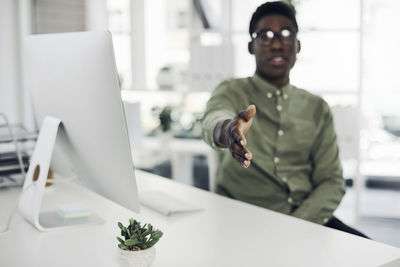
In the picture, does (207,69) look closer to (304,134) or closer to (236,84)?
(236,84)

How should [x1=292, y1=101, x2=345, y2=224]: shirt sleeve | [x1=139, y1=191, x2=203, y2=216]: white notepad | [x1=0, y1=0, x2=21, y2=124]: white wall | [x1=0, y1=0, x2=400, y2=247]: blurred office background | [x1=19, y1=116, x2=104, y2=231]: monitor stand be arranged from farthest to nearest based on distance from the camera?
[x1=0, y1=0, x2=21, y2=124]: white wall
[x1=0, y1=0, x2=400, y2=247]: blurred office background
[x1=292, y1=101, x2=345, y2=224]: shirt sleeve
[x1=139, y1=191, x2=203, y2=216]: white notepad
[x1=19, y1=116, x2=104, y2=231]: monitor stand

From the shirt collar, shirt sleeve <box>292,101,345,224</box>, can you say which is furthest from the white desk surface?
the shirt collar

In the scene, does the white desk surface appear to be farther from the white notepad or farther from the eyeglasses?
the eyeglasses

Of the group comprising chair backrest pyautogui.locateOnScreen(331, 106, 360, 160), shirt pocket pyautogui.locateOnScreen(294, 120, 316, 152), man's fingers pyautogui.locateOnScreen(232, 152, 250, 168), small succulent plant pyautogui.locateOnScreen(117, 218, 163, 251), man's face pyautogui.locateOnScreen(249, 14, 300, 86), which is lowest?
chair backrest pyautogui.locateOnScreen(331, 106, 360, 160)

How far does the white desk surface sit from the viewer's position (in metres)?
1.13

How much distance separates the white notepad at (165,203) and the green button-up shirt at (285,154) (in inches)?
13.8

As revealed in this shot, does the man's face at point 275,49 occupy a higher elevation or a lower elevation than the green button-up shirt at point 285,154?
higher

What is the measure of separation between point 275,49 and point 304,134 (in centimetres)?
34

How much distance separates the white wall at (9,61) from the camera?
12.3ft

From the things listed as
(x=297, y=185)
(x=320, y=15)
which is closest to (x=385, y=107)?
(x=320, y=15)

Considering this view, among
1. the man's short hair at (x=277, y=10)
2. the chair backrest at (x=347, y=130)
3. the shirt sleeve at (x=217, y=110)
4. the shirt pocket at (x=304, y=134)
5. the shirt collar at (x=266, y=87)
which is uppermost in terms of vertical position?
the man's short hair at (x=277, y=10)

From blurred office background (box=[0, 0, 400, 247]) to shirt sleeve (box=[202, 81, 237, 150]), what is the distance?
1411 millimetres

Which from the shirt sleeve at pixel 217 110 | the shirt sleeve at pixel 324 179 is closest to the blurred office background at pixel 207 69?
the shirt sleeve at pixel 324 179

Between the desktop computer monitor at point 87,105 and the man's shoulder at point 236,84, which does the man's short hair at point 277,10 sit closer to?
the man's shoulder at point 236,84
